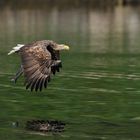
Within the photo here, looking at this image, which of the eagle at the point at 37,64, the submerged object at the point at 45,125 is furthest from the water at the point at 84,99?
the eagle at the point at 37,64

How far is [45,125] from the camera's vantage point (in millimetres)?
18438

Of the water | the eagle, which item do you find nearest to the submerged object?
the water

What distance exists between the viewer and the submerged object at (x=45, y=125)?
702 inches

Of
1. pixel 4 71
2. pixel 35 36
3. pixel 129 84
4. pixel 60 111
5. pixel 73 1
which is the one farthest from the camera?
pixel 73 1

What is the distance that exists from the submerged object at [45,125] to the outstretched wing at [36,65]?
0.97 m

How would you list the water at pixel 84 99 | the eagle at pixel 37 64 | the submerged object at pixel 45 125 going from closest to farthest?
the water at pixel 84 99
the submerged object at pixel 45 125
the eagle at pixel 37 64

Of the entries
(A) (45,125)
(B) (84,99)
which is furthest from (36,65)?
(B) (84,99)

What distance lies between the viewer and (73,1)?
129750 mm

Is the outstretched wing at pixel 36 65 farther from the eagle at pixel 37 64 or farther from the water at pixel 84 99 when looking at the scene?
the water at pixel 84 99

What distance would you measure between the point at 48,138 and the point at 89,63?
1910 centimetres

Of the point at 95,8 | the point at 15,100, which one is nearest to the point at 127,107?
the point at 15,100

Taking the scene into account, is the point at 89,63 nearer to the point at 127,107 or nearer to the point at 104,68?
the point at 104,68

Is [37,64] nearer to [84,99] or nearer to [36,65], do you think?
[36,65]

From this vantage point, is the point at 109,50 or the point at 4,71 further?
the point at 109,50
